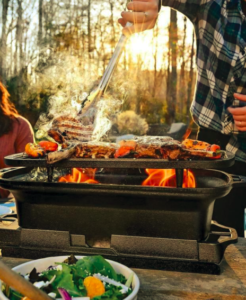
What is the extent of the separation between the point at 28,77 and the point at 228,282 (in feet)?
36.9

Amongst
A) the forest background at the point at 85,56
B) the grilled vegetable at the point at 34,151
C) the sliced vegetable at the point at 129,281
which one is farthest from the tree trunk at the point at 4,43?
the sliced vegetable at the point at 129,281

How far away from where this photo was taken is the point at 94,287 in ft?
3.47

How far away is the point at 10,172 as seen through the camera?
165 centimetres

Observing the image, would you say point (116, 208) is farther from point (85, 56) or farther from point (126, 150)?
point (85, 56)

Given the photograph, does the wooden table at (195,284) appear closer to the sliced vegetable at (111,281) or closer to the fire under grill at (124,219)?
the fire under grill at (124,219)

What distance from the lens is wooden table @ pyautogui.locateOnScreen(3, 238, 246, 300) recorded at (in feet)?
4.08

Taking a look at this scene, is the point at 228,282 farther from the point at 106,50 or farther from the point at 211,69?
the point at 106,50

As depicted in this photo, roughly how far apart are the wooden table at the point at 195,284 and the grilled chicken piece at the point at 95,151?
0.49 meters

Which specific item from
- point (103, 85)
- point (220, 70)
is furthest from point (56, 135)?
point (220, 70)

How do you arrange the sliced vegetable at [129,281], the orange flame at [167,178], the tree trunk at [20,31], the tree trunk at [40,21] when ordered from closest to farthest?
1. the sliced vegetable at [129,281]
2. the orange flame at [167,178]
3. the tree trunk at [20,31]
4. the tree trunk at [40,21]

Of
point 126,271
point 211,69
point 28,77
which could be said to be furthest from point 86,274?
point 28,77

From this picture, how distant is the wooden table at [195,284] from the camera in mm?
1242

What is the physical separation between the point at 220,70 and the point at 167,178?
40.8 inches

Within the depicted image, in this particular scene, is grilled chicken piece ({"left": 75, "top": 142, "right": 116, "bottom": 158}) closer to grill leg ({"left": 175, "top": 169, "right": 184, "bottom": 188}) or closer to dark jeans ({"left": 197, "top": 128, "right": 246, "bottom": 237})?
grill leg ({"left": 175, "top": 169, "right": 184, "bottom": 188})
